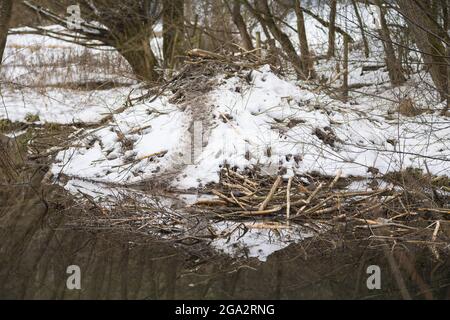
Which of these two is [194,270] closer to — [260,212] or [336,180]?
[260,212]

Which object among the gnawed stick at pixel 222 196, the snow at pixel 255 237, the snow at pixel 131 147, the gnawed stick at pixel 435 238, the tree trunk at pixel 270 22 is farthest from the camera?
the tree trunk at pixel 270 22

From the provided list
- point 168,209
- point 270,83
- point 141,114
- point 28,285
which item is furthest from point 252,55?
point 28,285

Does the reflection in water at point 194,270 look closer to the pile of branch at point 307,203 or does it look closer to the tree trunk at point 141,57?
the pile of branch at point 307,203

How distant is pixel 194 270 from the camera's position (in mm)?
4859

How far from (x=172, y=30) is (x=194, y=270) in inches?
394

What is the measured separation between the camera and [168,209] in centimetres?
644

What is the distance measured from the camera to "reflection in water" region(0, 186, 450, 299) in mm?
4441

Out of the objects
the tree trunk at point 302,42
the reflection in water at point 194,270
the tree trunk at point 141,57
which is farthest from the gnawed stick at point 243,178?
the tree trunk at point 141,57

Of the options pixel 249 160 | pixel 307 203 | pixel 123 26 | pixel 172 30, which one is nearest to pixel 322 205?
pixel 307 203

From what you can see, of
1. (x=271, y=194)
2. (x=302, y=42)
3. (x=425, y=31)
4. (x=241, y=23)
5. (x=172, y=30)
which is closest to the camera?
(x=271, y=194)

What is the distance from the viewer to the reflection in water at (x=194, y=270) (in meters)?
4.44

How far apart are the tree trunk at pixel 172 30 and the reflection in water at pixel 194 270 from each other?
8.09 metres

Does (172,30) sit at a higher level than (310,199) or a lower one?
higher

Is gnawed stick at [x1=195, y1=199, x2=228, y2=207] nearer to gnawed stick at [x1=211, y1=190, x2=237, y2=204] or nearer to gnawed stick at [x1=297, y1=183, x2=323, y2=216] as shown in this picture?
gnawed stick at [x1=211, y1=190, x2=237, y2=204]
